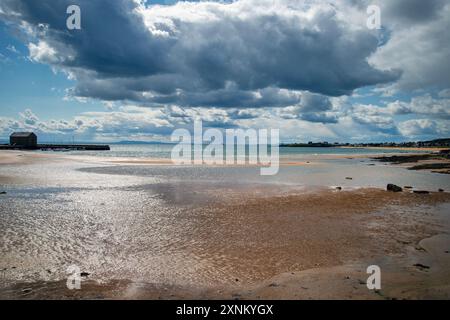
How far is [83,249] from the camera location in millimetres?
11328

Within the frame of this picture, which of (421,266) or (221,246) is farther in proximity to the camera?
(221,246)

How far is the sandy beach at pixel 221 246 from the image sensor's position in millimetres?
8180

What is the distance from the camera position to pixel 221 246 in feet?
39.1

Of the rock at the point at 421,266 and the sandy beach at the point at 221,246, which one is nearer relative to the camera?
the sandy beach at the point at 221,246

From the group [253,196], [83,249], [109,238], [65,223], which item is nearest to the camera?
[83,249]

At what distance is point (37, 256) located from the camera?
10.6 metres

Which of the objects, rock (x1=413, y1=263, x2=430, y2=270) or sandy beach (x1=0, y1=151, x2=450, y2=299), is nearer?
sandy beach (x1=0, y1=151, x2=450, y2=299)

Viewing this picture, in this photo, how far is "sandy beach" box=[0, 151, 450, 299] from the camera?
8180mm

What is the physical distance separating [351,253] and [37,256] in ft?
34.8
